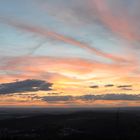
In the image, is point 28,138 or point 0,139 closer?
point 0,139

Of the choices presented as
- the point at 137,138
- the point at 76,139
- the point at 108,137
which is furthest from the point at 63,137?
the point at 137,138

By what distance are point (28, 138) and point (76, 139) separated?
13.4m

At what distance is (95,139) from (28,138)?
1868cm

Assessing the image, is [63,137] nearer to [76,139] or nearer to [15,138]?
[76,139]

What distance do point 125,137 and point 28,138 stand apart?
1100 inches

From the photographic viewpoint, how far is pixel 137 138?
315ft

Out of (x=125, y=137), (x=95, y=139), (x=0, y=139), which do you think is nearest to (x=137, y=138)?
(x=125, y=137)

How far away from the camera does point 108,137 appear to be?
98.5 meters

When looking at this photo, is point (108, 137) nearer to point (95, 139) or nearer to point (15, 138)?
point (95, 139)

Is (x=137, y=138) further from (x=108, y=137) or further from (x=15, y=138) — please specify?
(x=15, y=138)

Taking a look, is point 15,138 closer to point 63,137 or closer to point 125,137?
point 63,137

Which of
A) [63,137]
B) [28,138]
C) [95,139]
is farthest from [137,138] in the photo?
[28,138]

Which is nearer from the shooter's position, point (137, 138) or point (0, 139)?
point (0, 139)

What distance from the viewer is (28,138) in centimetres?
9456
